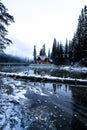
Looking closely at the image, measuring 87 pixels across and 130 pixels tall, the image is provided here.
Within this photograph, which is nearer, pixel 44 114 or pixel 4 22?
pixel 44 114

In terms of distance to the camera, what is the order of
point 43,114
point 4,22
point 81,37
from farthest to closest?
point 81,37, point 4,22, point 43,114

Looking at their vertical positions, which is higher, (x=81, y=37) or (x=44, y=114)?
(x=81, y=37)

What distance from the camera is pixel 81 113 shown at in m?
Answer: 10.9

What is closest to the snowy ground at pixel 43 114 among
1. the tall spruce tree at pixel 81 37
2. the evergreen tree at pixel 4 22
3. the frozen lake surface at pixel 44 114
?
the frozen lake surface at pixel 44 114

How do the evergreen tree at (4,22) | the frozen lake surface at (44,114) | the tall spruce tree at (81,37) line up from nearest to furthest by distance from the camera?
the frozen lake surface at (44,114) < the evergreen tree at (4,22) < the tall spruce tree at (81,37)

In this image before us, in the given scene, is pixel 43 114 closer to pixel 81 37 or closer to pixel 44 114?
pixel 44 114

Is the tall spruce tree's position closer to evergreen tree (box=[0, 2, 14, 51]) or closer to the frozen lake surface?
evergreen tree (box=[0, 2, 14, 51])

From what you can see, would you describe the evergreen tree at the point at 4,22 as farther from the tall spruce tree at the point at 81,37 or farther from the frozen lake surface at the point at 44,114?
the tall spruce tree at the point at 81,37

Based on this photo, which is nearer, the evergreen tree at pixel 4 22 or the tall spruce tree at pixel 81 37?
the evergreen tree at pixel 4 22

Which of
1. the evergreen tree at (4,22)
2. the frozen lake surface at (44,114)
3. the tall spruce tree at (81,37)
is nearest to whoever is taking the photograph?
the frozen lake surface at (44,114)

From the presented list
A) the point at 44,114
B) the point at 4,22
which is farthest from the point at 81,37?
the point at 44,114

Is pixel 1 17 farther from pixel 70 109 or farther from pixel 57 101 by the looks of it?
pixel 70 109

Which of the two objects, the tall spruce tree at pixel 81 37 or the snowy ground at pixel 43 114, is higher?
the tall spruce tree at pixel 81 37

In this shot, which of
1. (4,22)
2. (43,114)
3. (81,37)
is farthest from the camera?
(81,37)
